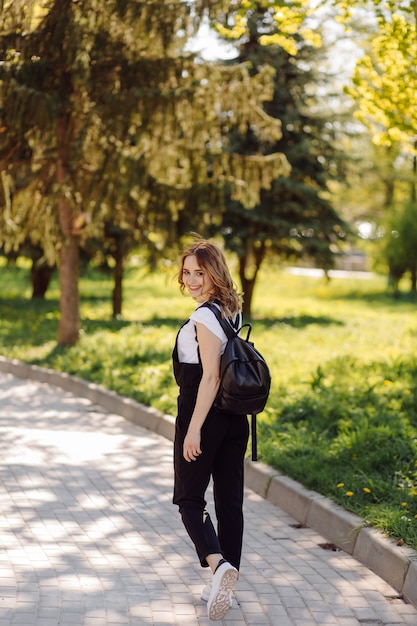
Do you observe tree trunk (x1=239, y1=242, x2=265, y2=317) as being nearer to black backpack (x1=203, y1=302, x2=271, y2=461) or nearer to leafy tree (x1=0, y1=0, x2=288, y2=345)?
leafy tree (x1=0, y1=0, x2=288, y2=345)

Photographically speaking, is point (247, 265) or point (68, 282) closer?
point (68, 282)

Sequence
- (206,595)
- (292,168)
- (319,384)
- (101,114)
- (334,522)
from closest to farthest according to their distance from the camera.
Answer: (206,595) → (334,522) → (319,384) → (101,114) → (292,168)

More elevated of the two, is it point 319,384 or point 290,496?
point 319,384

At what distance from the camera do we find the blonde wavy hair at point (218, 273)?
4.67 m

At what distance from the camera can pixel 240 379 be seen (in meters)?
4.47

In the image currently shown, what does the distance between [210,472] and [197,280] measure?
0.97 m

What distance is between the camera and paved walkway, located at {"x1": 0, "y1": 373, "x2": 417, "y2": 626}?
4645mm

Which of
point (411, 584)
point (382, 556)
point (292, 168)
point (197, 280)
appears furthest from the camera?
point (292, 168)

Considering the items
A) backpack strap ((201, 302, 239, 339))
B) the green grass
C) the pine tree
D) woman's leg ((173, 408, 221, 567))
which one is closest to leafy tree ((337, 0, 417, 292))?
the green grass

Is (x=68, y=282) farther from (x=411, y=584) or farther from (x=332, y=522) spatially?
(x=411, y=584)

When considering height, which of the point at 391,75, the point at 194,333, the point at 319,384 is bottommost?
the point at 319,384

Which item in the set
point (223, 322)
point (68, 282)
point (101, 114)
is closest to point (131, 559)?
point (223, 322)

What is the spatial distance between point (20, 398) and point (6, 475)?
13.9ft

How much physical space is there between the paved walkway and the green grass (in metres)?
0.52
